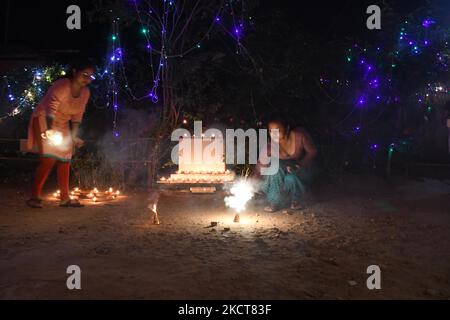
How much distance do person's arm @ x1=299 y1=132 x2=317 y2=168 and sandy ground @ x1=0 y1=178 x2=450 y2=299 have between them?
A: 2.67ft

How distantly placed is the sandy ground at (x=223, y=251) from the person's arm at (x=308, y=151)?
2.67 feet

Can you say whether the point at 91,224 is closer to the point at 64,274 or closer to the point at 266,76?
the point at 64,274

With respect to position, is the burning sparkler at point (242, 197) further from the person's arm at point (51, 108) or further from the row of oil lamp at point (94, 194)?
the person's arm at point (51, 108)

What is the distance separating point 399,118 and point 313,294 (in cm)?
1001

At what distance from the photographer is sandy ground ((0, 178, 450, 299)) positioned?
379 centimetres

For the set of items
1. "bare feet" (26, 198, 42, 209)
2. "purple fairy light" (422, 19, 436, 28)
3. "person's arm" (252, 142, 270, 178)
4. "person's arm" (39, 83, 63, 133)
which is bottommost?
"bare feet" (26, 198, 42, 209)

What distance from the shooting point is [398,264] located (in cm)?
464

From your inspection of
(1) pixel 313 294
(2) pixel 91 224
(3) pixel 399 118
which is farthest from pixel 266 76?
(1) pixel 313 294

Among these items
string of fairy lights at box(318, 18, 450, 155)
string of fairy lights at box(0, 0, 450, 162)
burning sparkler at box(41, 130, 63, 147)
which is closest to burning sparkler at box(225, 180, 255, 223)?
burning sparkler at box(41, 130, 63, 147)

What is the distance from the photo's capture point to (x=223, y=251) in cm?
506

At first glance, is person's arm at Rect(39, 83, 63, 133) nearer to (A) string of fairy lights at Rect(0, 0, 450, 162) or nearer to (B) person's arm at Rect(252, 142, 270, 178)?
(A) string of fairy lights at Rect(0, 0, 450, 162)

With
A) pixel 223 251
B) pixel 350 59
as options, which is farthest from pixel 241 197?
pixel 350 59

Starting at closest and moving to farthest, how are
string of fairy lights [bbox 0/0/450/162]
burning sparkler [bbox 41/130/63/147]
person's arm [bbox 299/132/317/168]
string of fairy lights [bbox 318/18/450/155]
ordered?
burning sparkler [bbox 41/130/63/147] < person's arm [bbox 299/132/317/168] < string of fairy lights [bbox 0/0/450/162] < string of fairy lights [bbox 318/18/450/155]

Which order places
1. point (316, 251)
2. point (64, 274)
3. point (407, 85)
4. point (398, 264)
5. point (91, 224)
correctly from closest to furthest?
1. point (64, 274)
2. point (398, 264)
3. point (316, 251)
4. point (91, 224)
5. point (407, 85)
